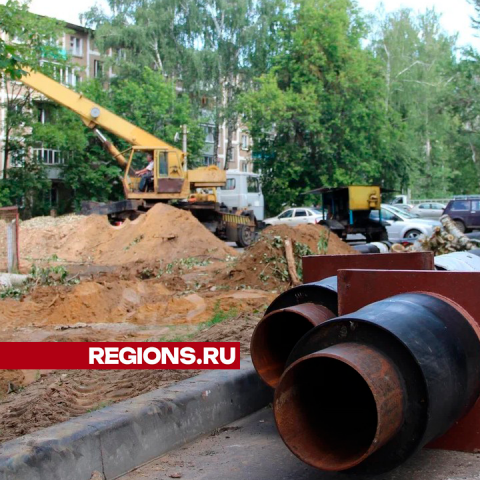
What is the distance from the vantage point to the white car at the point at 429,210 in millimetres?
47622

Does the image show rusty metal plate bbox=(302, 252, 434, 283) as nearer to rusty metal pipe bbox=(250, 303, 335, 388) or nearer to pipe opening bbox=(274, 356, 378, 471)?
rusty metal pipe bbox=(250, 303, 335, 388)

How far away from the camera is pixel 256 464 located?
412 centimetres

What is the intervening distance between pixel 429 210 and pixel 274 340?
153ft

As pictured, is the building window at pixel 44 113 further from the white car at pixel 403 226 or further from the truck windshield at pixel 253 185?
the white car at pixel 403 226

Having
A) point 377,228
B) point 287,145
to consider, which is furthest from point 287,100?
point 377,228

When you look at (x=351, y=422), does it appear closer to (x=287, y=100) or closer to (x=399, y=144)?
(x=287, y=100)

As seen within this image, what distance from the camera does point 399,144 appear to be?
48.8m

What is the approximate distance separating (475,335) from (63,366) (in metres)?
3.64

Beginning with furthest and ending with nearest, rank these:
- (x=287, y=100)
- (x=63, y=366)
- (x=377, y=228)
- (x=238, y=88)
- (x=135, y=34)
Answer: (x=238, y=88) → (x=135, y=34) → (x=287, y=100) → (x=377, y=228) → (x=63, y=366)

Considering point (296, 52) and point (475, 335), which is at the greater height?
point (296, 52)

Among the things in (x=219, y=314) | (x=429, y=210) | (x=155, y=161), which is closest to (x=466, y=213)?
(x=155, y=161)

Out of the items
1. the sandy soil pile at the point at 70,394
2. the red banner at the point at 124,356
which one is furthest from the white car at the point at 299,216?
the sandy soil pile at the point at 70,394

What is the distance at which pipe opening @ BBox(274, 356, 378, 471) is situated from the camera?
3.37 m

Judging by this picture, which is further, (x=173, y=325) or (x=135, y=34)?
(x=135, y=34)
